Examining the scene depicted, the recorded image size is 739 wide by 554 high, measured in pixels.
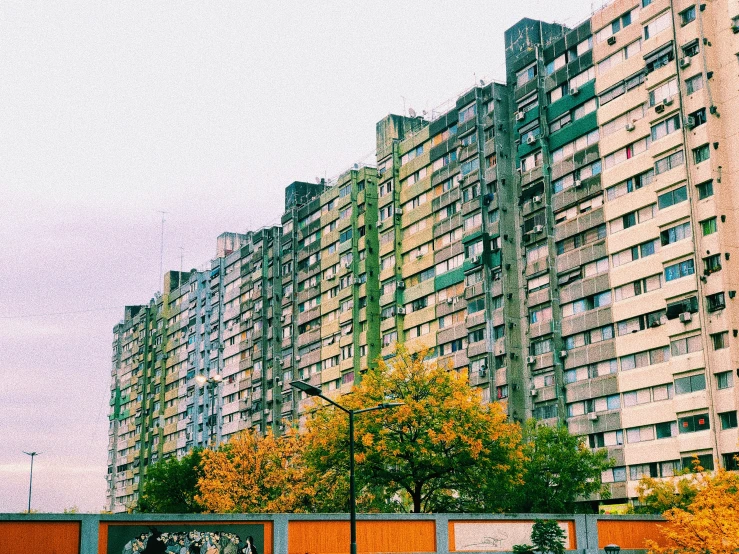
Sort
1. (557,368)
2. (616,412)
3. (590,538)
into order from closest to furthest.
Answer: (590,538), (616,412), (557,368)

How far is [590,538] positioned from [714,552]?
8.36m

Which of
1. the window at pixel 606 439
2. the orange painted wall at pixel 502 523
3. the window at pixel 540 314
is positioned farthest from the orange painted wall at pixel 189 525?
the window at pixel 540 314

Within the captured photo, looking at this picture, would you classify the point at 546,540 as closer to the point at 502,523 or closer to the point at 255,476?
the point at 502,523

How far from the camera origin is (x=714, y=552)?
1524 inches

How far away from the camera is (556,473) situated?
6406 cm

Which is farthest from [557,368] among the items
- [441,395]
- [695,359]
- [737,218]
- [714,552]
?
[714,552]

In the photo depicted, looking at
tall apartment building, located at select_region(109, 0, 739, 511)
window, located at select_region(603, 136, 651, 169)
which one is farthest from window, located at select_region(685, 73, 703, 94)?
window, located at select_region(603, 136, 651, 169)

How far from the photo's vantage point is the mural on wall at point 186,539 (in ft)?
119

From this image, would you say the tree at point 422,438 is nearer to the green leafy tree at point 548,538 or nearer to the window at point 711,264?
the green leafy tree at point 548,538

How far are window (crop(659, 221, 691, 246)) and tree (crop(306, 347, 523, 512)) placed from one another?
20.0m

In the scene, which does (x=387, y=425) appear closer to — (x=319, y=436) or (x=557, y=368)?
(x=319, y=436)

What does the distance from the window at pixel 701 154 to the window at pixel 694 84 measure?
13.1 feet

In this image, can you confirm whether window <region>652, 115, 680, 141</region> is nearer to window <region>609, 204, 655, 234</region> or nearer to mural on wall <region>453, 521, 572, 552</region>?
window <region>609, 204, 655, 234</region>

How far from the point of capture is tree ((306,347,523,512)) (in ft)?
172
